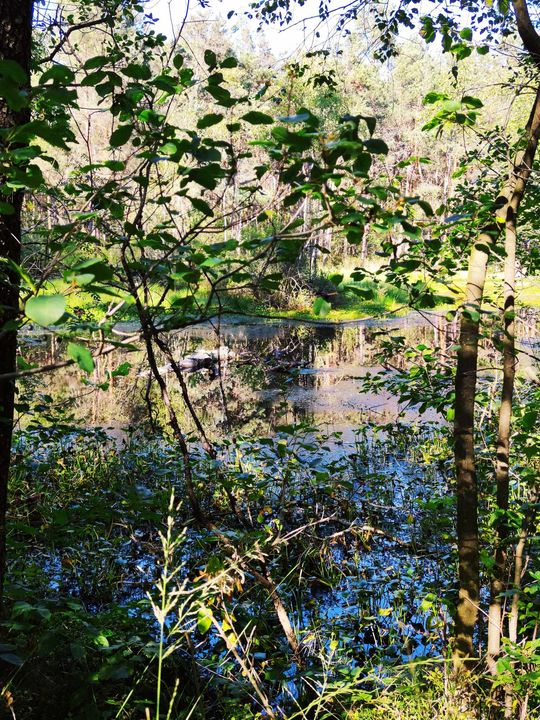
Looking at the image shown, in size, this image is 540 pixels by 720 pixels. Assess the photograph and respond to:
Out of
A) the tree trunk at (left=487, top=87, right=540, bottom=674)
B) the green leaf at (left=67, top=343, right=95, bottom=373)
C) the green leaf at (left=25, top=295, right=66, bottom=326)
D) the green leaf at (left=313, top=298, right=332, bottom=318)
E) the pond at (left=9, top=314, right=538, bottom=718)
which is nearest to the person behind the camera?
the green leaf at (left=25, top=295, right=66, bottom=326)

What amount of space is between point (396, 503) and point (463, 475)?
3419mm

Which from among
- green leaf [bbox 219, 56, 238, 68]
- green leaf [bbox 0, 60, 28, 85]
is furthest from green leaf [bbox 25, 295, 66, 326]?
green leaf [bbox 219, 56, 238, 68]

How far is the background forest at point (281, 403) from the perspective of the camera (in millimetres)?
1631

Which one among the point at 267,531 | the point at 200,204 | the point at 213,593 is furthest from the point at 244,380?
the point at 200,204

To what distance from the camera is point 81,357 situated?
114 cm

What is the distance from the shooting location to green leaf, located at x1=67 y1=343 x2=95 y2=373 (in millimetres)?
1124

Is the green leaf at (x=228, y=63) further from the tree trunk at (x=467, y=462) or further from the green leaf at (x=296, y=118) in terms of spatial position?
the tree trunk at (x=467, y=462)

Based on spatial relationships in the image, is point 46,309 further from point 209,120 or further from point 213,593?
point 213,593

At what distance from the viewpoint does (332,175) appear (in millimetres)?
1477

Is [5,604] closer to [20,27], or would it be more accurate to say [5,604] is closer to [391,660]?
[391,660]

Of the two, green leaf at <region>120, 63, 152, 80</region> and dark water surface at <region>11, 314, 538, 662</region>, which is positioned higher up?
green leaf at <region>120, 63, 152, 80</region>

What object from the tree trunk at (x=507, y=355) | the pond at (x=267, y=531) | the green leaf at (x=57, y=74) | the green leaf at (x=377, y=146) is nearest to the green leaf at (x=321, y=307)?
the green leaf at (x=377, y=146)

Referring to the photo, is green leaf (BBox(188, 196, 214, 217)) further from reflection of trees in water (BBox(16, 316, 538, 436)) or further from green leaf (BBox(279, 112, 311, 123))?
reflection of trees in water (BBox(16, 316, 538, 436))

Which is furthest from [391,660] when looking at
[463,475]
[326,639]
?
[463,475]
